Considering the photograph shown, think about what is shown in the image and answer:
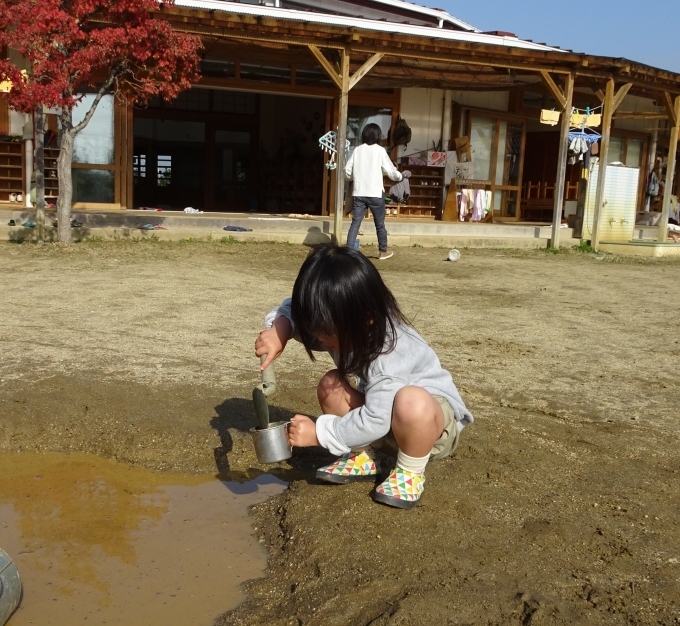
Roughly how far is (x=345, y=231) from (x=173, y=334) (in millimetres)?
6572

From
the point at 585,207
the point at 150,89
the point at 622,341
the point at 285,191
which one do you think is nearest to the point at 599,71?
the point at 585,207

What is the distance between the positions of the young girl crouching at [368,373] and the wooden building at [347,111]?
308 inches

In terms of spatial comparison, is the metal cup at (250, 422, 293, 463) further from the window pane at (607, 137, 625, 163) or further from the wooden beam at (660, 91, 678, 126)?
the window pane at (607, 137, 625, 163)

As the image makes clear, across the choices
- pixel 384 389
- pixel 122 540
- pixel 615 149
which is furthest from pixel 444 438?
pixel 615 149

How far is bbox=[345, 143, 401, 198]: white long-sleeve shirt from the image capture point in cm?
895

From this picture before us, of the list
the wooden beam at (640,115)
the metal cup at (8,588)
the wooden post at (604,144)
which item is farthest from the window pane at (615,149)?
the metal cup at (8,588)

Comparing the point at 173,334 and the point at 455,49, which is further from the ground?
the point at 455,49

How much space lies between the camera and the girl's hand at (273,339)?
2494 millimetres

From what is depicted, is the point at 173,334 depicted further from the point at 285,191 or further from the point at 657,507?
the point at 285,191

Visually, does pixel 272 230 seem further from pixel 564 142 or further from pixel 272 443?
pixel 272 443

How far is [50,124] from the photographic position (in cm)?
1140

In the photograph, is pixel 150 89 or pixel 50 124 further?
pixel 50 124

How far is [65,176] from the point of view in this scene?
8.68 meters

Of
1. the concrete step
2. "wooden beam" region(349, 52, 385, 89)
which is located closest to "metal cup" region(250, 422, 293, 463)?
the concrete step
